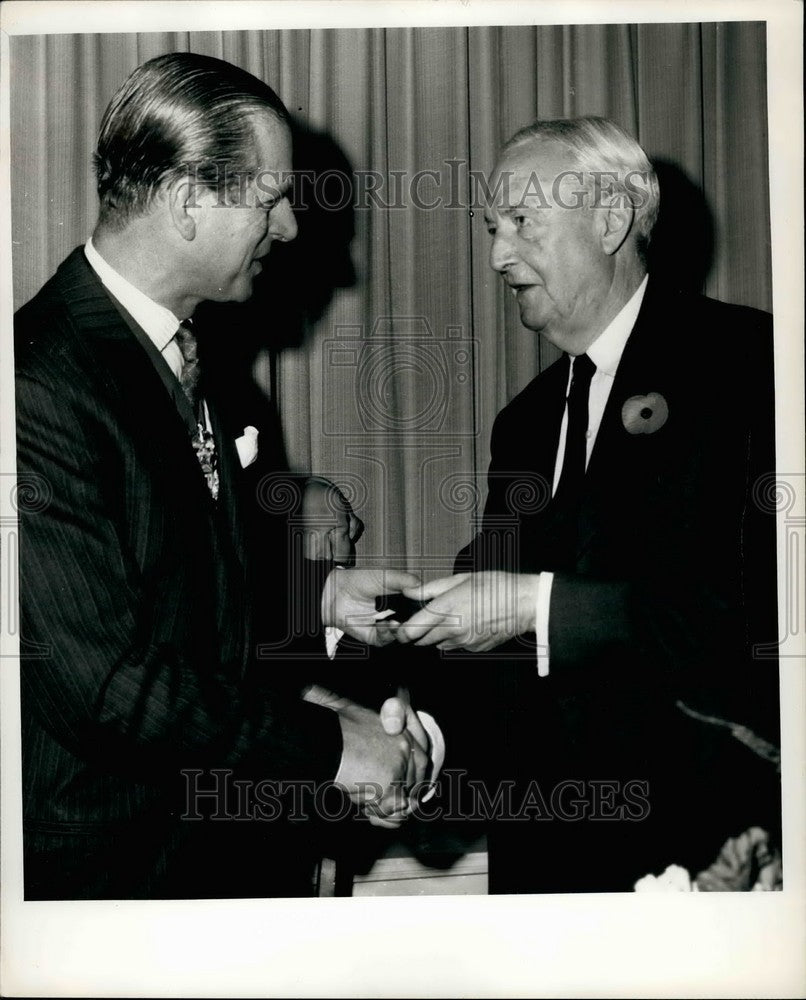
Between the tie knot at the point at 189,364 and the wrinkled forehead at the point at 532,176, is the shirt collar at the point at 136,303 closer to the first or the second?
the tie knot at the point at 189,364

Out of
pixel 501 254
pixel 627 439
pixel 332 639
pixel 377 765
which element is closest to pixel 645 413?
pixel 627 439

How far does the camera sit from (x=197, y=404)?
2.46m

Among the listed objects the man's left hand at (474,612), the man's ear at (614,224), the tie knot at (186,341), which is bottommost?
the man's left hand at (474,612)

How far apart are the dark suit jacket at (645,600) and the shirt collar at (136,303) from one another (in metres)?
0.73

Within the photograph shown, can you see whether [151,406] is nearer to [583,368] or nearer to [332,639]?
[332,639]

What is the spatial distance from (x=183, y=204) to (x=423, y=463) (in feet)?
2.39

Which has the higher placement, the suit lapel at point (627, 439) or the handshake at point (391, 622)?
the suit lapel at point (627, 439)

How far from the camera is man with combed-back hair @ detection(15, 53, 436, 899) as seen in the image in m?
2.35

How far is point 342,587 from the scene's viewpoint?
2.46 meters

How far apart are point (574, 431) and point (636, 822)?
0.83m

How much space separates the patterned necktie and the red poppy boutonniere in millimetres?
868

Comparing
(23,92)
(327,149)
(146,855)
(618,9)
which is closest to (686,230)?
(618,9)

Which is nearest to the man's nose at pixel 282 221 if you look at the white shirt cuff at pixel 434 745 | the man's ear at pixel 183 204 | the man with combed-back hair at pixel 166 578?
the man with combed-back hair at pixel 166 578

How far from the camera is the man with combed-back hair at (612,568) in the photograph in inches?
95.5
